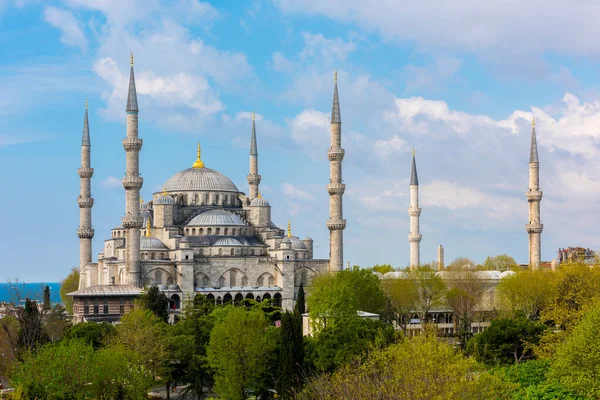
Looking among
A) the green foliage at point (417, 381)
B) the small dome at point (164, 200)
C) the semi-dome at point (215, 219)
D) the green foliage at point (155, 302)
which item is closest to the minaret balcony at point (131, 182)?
the small dome at point (164, 200)

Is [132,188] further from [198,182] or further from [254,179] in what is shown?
[254,179]

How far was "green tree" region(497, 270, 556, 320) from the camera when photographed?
5069cm

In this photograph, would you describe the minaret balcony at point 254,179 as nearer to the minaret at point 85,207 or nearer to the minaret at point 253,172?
the minaret at point 253,172

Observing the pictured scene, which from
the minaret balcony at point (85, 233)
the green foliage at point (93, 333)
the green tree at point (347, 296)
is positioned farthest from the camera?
the minaret balcony at point (85, 233)

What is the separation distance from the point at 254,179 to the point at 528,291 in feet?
82.3

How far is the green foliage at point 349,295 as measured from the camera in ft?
134

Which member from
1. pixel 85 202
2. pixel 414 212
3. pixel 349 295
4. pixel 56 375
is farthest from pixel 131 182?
pixel 56 375

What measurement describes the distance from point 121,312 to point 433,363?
3337 cm

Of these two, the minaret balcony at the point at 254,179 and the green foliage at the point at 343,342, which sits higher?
the minaret balcony at the point at 254,179

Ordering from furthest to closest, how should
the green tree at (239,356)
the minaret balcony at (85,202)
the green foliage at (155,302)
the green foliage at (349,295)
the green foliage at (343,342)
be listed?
the minaret balcony at (85,202) < the green foliage at (155,302) < the green foliage at (349,295) < the green tree at (239,356) < the green foliage at (343,342)

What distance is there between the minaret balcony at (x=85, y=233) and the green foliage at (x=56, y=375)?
3558cm

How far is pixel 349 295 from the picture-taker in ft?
145

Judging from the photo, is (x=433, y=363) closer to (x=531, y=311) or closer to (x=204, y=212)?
(x=531, y=311)

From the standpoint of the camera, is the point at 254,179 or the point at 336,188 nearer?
the point at 336,188
